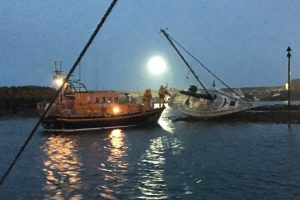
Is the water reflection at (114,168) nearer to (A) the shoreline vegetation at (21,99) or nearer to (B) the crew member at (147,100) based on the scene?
(B) the crew member at (147,100)

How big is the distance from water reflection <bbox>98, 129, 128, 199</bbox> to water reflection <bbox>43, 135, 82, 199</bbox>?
1.06 m

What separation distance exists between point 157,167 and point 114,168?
2040 mm

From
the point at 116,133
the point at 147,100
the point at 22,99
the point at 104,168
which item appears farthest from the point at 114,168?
the point at 22,99

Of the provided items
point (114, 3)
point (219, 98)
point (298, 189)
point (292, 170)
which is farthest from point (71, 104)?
point (114, 3)

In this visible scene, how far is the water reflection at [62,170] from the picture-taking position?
16031 mm

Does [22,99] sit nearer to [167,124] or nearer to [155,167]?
[167,124]

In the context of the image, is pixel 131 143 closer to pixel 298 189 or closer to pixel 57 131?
pixel 57 131

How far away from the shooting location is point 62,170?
20781 millimetres

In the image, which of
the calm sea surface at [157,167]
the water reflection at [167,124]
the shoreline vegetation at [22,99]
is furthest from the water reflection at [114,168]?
the shoreline vegetation at [22,99]

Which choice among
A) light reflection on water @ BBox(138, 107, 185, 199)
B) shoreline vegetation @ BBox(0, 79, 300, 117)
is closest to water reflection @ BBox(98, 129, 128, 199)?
light reflection on water @ BBox(138, 107, 185, 199)

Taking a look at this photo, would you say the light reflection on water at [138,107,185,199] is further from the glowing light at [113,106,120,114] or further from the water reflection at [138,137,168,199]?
the glowing light at [113,106,120,114]

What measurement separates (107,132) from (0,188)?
935 inches

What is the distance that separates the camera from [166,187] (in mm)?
16359

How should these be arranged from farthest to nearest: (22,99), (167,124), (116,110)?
(22,99) → (167,124) → (116,110)
